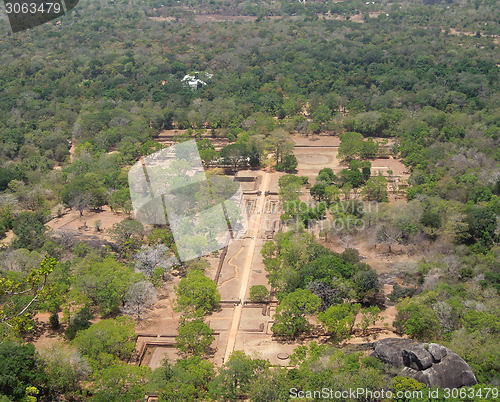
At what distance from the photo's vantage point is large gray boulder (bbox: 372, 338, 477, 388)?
25.8 m

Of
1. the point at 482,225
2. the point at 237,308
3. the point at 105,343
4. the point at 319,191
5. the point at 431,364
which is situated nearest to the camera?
the point at 431,364

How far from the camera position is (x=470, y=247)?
131 ft

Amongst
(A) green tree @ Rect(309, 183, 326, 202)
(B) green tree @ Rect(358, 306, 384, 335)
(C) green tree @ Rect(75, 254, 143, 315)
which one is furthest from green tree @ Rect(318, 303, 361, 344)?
(A) green tree @ Rect(309, 183, 326, 202)

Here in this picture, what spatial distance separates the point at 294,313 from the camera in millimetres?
32031

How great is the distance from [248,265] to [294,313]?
9477 mm

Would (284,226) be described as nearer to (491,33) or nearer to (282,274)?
(282,274)

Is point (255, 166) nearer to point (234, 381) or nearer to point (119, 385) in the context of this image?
point (234, 381)

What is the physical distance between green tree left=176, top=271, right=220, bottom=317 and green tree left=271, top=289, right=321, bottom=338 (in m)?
4.99

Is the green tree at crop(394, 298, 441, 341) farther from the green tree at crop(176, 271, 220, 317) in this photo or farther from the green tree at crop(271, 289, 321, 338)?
the green tree at crop(176, 271, 220, 317)

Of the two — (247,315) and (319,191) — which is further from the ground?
(319,191)

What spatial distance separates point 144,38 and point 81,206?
268 feet

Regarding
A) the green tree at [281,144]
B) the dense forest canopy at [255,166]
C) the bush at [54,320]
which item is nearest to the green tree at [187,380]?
the dense forest canopy at [255,166]

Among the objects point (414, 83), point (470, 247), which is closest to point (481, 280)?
point (470, 247)

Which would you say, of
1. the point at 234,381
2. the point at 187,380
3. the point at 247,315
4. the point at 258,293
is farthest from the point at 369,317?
the point at 187,380
